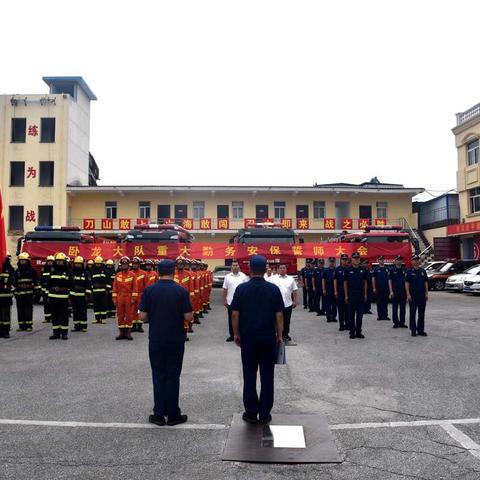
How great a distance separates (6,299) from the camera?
11016 mm

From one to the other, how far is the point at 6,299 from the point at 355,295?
25.6 ft

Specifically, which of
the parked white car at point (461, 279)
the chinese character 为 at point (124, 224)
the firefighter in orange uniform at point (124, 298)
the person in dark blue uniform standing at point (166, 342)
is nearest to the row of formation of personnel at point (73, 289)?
the firefighter in orange uniform at point (124, 298)

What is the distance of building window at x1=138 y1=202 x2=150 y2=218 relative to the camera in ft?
130

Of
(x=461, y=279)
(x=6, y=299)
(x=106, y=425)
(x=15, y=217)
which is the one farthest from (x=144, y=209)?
(x=106, y=425)

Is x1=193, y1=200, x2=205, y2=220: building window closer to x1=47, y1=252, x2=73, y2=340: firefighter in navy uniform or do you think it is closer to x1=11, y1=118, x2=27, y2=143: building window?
x1=11, y1=118, x2=27, y2=143: building window

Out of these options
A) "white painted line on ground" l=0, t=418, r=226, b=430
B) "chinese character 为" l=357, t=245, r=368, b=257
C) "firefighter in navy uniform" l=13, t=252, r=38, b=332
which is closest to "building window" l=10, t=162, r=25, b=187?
"chinese character 为" l=357, t=245, r=368, b=257

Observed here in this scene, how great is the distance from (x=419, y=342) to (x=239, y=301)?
621cm

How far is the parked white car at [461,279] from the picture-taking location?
22888mm

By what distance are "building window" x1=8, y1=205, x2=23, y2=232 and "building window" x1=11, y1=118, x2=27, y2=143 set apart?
17.2 ft

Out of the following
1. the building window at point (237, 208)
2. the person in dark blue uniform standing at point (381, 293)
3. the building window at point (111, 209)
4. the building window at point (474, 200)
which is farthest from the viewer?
the building window at point (237, 208)

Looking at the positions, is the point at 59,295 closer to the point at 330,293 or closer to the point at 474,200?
the point at 330,293

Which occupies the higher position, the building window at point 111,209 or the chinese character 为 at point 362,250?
the building window at point 111,209

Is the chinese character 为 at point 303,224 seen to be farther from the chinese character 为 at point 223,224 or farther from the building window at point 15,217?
the building window at point 15,217

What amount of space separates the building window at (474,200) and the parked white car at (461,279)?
874cm
